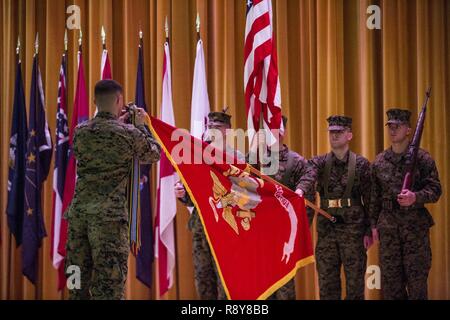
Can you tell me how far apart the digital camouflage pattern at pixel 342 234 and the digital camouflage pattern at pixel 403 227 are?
12cm

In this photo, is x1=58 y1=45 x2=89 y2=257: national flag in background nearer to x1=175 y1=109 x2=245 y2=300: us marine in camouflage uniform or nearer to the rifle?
x1=175 y1=109 x2=245 y2=300: us marine in camouflage uniform

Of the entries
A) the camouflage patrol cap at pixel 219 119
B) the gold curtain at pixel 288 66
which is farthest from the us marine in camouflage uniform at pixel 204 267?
the gold curtain at pixel 288 66

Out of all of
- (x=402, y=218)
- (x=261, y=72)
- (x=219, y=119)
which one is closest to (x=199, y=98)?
(x=219, y=119)

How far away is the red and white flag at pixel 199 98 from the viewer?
6109 mm

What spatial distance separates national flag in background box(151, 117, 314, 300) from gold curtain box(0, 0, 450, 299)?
6.44 ft

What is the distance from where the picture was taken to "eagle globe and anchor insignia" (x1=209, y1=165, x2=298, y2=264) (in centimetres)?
457

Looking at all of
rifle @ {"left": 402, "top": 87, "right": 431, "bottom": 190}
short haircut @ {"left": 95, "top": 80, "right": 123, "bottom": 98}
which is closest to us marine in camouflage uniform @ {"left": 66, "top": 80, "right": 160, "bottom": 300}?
short haircut @ {"left": 95, "top": 80, "right": 123, "bottom": 98}

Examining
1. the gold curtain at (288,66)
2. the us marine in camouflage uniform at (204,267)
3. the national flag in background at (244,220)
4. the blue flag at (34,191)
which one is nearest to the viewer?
the national flag in background at (244,220)

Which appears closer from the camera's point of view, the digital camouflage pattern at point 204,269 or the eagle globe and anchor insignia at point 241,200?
the eagle globe and anchor insignia at point 241,200

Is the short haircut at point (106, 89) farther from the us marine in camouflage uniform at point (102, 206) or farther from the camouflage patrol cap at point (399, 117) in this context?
the camouflage patrol cap at point (399, 117)

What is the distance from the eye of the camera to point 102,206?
4.07m
